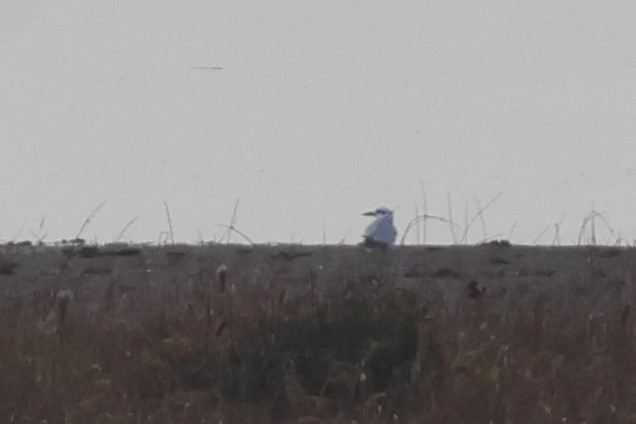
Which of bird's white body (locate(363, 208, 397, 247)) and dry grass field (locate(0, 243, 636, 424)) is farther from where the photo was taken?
bird's white body (locate(363, 208, 397, 247))

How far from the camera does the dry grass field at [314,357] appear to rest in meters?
6.98

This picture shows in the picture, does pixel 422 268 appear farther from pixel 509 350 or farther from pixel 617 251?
pixel 509 350

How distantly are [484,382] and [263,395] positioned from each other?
0.98 meters

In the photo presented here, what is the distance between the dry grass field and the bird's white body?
4.26 meters

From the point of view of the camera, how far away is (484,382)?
23.7 feet

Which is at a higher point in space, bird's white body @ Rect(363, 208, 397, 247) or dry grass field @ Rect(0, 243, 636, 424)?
bird's white body @ Rect(363, 208, 397, 247)

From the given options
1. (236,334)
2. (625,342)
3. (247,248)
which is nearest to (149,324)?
(236,334)

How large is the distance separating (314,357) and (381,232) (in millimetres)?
6984

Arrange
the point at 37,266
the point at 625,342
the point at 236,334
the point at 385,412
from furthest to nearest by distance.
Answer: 1. the point at 37,266
2. the point at 625,342
3. the point at 236,334
4. the point at 385,412

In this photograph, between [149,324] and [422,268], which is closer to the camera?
[149,324]

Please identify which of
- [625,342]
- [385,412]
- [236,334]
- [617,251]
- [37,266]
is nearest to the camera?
[385,412]

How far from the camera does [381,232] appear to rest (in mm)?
14562

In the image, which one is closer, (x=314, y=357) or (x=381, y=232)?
(x=314, y=357)

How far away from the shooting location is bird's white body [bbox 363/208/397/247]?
14352mm
